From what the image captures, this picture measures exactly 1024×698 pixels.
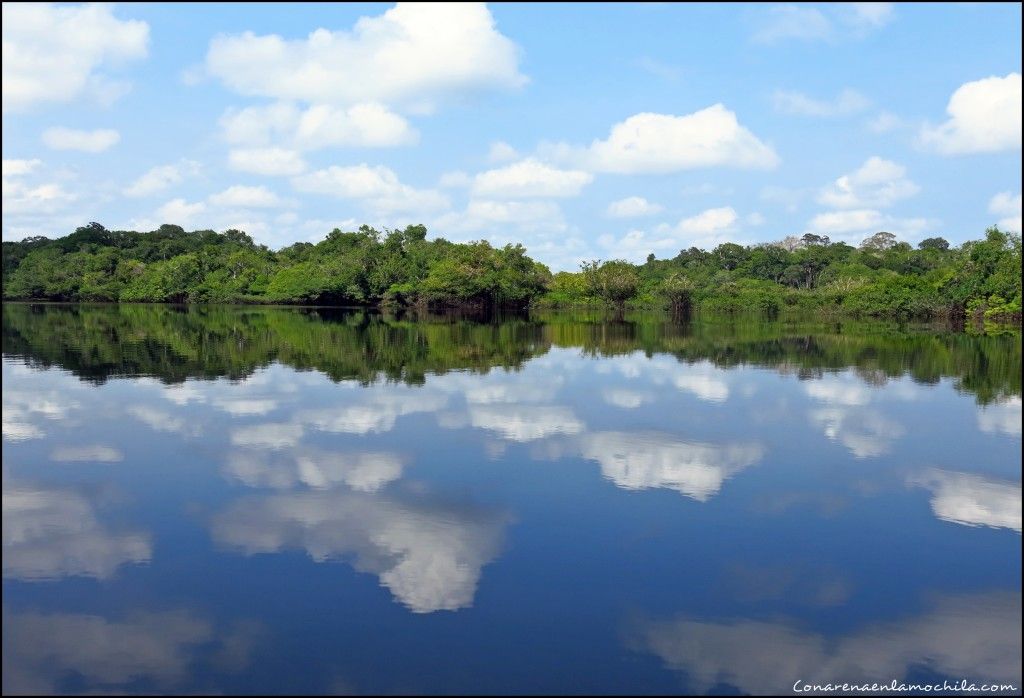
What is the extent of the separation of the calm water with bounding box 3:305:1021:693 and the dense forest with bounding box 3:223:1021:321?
137 ft

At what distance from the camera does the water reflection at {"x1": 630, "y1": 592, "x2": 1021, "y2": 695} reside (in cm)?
526

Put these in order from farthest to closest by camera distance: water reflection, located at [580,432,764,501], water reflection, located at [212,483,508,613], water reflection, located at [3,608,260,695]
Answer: water reflection, located at [580,432,764,501] → water reflection, located at [212,483,508,613] → water reflection, located at [3,608,260,695]

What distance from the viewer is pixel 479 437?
12.3 m

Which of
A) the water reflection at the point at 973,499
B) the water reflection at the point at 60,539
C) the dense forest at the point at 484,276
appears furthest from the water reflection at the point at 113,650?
the dense forest at the point at 484,276

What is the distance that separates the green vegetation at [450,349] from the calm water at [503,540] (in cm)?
375

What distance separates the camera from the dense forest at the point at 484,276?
53688 millimetres

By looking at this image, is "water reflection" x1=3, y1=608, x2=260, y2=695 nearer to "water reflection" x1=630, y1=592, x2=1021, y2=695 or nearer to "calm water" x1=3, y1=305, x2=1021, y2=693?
"calm water" x1=3, y1=305, x2=1021, y2=693

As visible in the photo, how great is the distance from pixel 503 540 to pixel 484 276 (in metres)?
58.7

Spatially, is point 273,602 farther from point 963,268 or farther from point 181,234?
point 181,234

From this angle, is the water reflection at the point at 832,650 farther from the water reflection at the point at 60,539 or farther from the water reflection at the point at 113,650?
the water reflection at the point at 60,539

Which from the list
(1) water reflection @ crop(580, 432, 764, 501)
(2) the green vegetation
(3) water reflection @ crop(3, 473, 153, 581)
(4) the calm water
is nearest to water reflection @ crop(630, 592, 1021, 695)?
(4) the calm water

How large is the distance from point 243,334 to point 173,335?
2.90m

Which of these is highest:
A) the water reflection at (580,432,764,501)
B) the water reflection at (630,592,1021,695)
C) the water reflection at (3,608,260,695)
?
the water reflection at (580,432,764,501)

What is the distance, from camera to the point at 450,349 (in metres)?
27.6
